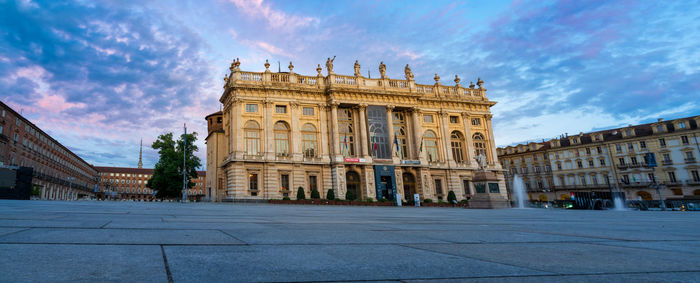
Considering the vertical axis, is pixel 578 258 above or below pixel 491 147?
below

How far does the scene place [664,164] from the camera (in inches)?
Result: 2147

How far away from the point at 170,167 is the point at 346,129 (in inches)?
805

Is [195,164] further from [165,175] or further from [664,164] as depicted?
[664,164]

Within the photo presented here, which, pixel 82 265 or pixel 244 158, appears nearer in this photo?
pixel 82 265

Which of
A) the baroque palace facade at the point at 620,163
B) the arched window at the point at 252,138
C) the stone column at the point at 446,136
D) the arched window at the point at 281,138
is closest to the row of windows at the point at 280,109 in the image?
the arched window at the point at 281,138

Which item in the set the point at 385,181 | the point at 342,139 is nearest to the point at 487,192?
the point at 385,181

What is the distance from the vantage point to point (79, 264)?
172 centimetres

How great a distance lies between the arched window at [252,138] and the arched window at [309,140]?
460 cm

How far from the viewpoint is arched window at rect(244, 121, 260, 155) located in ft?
117

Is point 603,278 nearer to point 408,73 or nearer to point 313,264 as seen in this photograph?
point 313,264

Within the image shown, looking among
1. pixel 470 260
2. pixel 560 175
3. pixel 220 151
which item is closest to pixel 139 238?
pixel 470 260

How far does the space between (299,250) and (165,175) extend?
43.9 meters

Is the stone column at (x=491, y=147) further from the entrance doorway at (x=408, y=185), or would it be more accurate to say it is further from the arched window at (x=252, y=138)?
the arched window at (x=252, y=138)

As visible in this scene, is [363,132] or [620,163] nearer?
[363,132]
